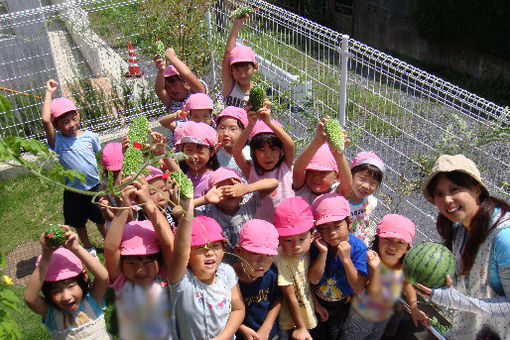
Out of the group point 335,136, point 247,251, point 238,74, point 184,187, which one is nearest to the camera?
point 184,187

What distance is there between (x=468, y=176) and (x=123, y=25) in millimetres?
6105

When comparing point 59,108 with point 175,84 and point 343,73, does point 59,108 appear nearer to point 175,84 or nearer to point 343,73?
point 175,84

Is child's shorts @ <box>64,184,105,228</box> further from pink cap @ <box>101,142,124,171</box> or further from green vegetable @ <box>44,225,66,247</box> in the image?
green vegetable @ <box>44,225,66,247</box>

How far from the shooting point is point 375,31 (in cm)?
1448

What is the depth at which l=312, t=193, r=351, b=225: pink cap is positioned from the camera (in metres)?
3.79

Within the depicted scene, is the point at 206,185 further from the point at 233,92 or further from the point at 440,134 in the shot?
the point at 440,134

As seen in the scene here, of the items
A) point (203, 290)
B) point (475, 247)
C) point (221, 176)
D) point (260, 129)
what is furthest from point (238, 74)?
point (475, 247)

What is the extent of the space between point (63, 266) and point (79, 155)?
7.27 feet

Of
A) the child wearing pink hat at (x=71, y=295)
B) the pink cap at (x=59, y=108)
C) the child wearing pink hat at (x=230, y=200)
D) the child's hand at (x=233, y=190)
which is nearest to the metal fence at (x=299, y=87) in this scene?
the child wearing pink hat at (x=230, y=200)

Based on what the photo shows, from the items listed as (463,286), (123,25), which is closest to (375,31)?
(123,25)

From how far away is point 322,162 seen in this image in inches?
173

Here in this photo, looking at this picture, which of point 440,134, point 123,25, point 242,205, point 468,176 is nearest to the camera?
point 468,176

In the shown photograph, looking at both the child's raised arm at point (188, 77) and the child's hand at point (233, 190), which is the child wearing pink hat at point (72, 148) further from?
the child's hand at point (233, 190)

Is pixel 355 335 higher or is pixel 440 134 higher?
pixel 440 134
